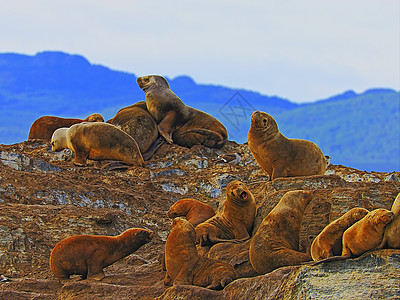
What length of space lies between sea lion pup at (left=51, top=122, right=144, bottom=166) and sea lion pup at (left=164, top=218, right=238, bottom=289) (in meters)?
6.86

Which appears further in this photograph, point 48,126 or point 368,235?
point 48,126

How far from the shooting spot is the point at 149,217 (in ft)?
32.9

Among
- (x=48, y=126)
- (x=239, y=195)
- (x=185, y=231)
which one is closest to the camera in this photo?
(x=185, y=231)

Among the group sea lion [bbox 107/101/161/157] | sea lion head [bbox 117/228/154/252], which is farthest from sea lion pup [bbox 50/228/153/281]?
sea lion [bbox 107/101/161/157]

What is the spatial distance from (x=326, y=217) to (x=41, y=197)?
4.52m

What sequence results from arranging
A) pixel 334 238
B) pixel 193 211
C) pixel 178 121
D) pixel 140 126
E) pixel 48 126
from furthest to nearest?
pixel 178 121
pixel 48 126
pixel 140 126
pixel 193 211
pixel 334 238

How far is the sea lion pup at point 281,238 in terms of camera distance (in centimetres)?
620

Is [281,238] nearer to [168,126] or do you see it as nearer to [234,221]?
[234,221]

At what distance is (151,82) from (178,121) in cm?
157

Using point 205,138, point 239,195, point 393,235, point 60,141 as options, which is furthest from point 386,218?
point 205,138

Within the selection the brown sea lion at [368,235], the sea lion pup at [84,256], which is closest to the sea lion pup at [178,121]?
the sea lion pup at [84,256]

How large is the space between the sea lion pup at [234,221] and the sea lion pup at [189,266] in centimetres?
99

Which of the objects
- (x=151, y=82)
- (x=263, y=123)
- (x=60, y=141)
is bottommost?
(x=263, y=123)

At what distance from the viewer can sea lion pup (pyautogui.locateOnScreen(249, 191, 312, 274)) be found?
20.4ft
